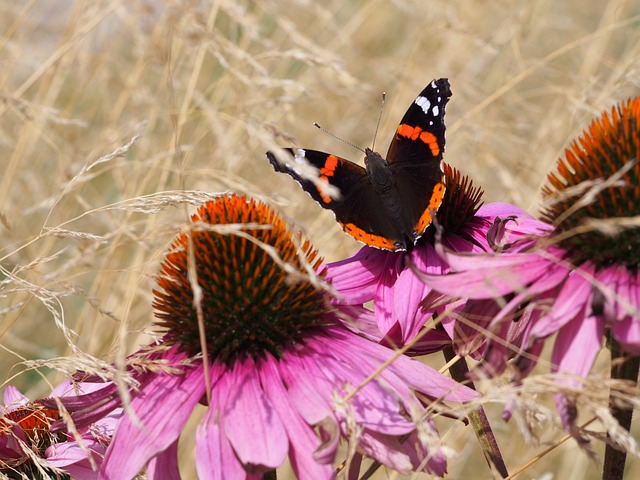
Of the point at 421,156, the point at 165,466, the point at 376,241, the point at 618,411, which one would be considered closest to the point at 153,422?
the point at 165,466

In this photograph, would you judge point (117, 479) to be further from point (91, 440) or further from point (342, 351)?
point (342, 351)

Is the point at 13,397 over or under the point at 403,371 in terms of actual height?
under

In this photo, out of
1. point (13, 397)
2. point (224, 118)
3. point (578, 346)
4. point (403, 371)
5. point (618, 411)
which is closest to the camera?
point (578, 346)

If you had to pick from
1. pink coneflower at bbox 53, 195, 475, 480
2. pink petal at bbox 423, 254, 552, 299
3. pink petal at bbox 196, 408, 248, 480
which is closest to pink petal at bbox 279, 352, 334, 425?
pink coneflower at bbox 53, 195, 475, 480

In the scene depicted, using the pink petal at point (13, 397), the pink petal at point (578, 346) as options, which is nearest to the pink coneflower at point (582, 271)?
the pink petal at point (578, 346)

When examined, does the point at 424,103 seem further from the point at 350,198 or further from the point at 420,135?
the point at 350,198

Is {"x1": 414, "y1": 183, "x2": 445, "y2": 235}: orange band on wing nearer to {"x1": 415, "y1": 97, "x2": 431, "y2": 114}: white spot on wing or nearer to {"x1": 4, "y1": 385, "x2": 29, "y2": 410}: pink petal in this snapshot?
{"x1": 415, "y1": 97, "x2": 431, "y2": 114}: white spot on wing
